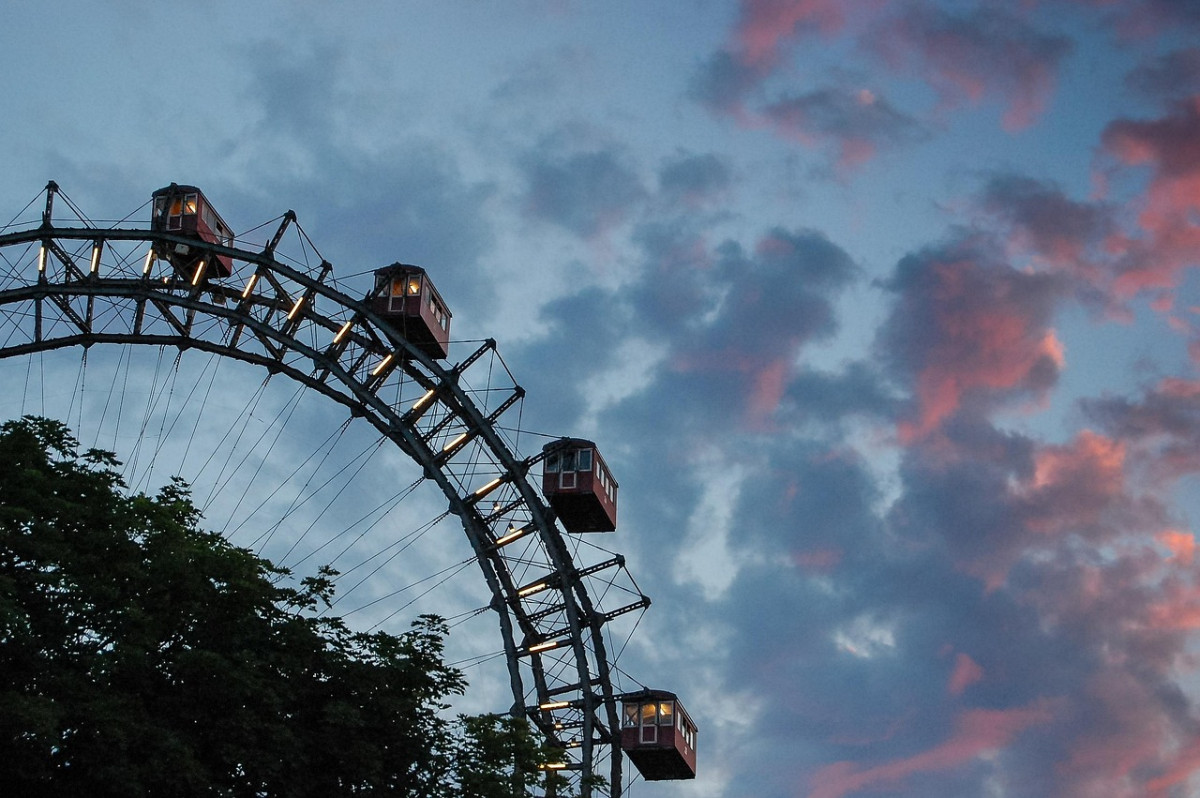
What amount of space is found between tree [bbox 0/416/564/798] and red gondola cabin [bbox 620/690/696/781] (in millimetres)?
16204

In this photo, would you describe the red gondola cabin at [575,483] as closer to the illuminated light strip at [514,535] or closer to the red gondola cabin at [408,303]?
the illuminated light strip at [514,535]

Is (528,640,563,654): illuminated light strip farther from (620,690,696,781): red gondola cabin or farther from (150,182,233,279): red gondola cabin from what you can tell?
(150,182,233,279): red gondola cabin

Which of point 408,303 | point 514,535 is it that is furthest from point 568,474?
point 408,303

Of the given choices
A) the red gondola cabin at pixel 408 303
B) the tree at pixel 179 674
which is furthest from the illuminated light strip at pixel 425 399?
the tree at pixel 179 674

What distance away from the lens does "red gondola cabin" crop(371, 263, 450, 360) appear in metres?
68.3

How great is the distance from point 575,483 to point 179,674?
23973mm

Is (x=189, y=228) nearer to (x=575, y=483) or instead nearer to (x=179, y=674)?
(x=575, y=483)

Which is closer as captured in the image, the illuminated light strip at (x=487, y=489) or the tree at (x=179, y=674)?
the tree at (x=179, y=674)

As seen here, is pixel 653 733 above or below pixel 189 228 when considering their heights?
below

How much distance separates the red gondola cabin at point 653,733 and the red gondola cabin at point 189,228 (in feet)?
82.2

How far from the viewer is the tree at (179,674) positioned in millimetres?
45281

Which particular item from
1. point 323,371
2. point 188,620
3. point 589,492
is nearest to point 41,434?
point 188,620

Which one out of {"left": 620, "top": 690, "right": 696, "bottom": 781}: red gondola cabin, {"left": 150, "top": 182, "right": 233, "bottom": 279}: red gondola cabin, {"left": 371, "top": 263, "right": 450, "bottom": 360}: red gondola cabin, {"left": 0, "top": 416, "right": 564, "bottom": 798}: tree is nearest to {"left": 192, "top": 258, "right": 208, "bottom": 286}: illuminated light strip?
{"left": 150, "top": 182, "right": 233, "bottom": 279}: red gondola cabin

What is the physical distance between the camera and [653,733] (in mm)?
70375
